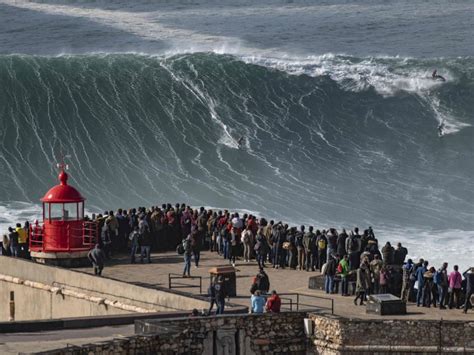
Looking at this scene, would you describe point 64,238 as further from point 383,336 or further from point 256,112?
point 256,112

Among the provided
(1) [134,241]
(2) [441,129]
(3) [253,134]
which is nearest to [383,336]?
(1) [134,241]

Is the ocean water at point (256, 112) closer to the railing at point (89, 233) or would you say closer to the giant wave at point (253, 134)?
the giant wave at point (253, 134)

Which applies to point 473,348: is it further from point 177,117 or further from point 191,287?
point 177,117

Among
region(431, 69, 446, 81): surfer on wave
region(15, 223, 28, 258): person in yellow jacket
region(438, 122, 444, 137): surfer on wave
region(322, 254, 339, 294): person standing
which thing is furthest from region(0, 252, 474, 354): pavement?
region(431, 69, 446, 81): surfer on wave

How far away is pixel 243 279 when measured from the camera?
42969mm

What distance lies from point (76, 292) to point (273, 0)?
56710 millimetres

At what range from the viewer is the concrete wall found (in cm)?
4056

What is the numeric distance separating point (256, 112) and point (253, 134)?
11.0ft

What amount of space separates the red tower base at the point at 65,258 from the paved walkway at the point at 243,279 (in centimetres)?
40

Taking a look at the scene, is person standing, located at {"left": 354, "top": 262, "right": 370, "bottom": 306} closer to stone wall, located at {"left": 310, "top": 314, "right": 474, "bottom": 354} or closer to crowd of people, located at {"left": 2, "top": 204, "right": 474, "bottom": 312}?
Answer: crowd of people, located at {"left": 2, "top": 204, "right": 474, "bottom": 312}

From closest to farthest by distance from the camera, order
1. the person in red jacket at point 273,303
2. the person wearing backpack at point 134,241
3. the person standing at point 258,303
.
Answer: the person in red jacket at point 273,303 < the person standing at point 258,303 < the person wearing backpack at point 134,241

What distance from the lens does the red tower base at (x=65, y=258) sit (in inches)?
1752

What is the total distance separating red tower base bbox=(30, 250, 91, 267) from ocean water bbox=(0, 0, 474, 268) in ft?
33.6

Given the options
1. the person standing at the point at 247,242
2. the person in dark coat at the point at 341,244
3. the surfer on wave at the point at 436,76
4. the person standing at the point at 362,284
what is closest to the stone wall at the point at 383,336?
the person standing at the point at 362,284
